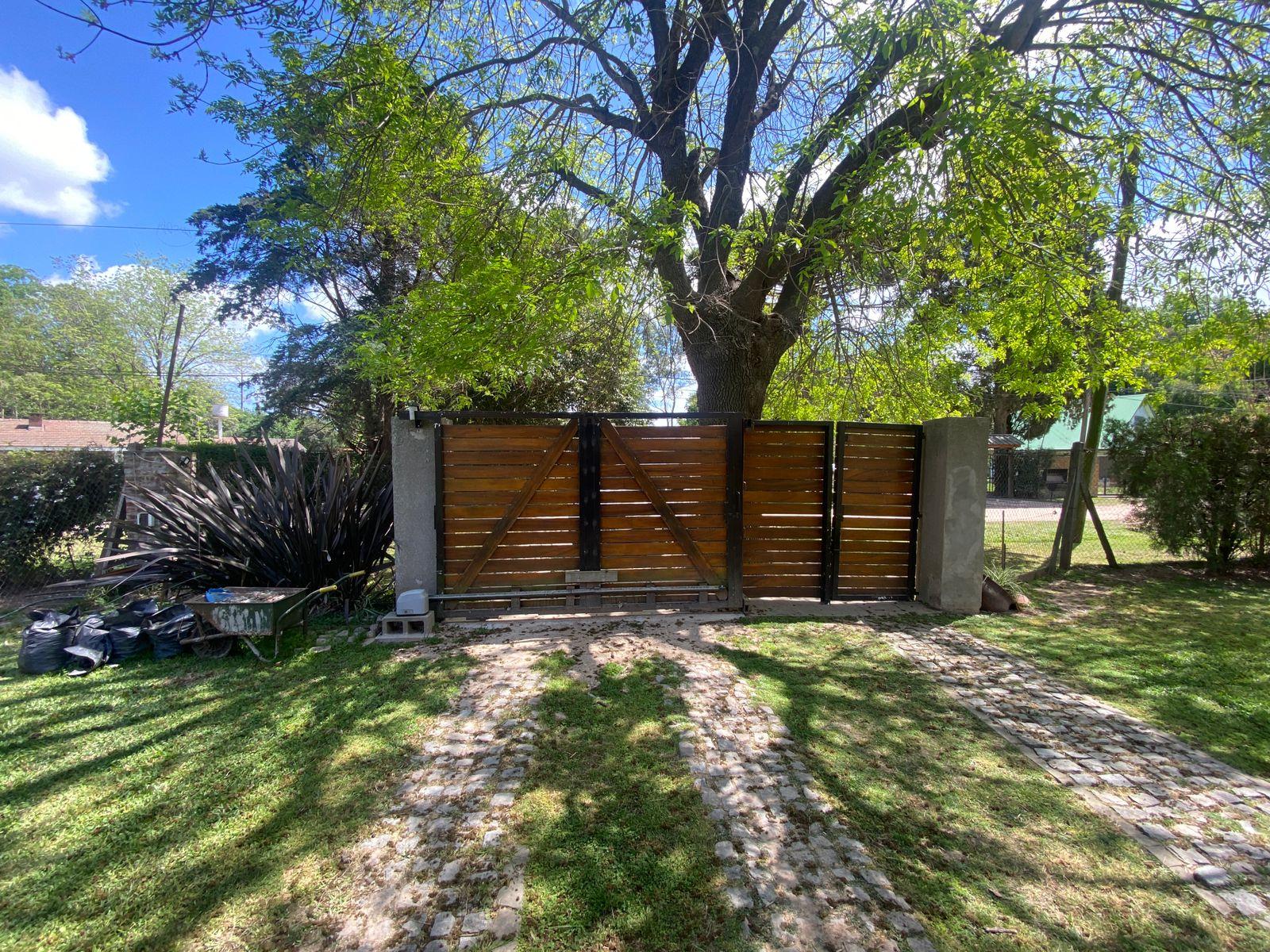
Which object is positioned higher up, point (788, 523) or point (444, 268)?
point (444, 268)

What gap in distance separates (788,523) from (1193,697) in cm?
317

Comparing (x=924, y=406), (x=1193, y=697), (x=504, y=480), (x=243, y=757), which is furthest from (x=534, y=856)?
(x=924, y=406)

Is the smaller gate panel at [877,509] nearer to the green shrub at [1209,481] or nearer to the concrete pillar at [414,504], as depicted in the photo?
the concrete pillar at [414,504]

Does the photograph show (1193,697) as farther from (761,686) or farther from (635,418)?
(635,418)

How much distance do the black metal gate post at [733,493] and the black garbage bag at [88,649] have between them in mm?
5128

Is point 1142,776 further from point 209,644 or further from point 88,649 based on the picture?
point 88,649

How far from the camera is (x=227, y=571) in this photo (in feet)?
17.9

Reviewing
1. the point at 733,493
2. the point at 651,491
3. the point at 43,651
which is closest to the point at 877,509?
the point at 733,493

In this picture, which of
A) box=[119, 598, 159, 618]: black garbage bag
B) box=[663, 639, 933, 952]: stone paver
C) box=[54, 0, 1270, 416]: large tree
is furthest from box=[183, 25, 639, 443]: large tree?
box=[663, 639, 933, 952]: stone paver

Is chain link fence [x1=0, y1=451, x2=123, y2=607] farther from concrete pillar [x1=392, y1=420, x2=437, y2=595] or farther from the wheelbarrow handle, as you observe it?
concrete pillar [x1=392, y1=420, x2=437, y2=595]

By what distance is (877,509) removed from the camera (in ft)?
19.9

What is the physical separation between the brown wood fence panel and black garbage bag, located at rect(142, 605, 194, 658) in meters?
4.88

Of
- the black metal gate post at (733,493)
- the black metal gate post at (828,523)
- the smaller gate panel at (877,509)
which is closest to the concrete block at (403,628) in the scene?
the black metal gate post at (733,493)

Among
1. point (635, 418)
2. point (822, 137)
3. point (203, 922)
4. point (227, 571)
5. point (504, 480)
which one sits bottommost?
point (203, 922)
